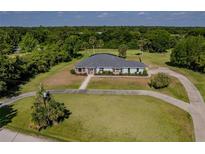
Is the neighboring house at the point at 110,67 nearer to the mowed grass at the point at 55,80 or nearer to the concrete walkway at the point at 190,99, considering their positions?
the mowed grass at the point at 55,80

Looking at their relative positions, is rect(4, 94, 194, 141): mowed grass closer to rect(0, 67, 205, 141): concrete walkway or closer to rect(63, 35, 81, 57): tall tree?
rect(0, 67, 205, 141): concrete walkway

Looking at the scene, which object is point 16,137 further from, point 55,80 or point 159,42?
point 159,42

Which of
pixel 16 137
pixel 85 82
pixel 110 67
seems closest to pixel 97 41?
pixel 110 67

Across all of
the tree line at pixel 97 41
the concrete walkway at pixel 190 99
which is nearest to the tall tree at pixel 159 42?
the tree line at pixel 97 41

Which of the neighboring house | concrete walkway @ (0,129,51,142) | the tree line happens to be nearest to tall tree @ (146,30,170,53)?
the tree line

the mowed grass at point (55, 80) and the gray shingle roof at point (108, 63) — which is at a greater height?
the gray shingle roof at point (108, 63)

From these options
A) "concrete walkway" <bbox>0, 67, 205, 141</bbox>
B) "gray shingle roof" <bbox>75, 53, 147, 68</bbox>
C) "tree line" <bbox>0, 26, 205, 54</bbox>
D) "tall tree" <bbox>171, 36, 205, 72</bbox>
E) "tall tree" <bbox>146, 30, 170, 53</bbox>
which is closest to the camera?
"concrete walkway" <bbox>0, 67, 205, 141</bbox>

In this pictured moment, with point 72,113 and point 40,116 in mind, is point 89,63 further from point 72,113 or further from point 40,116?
point 40,116
